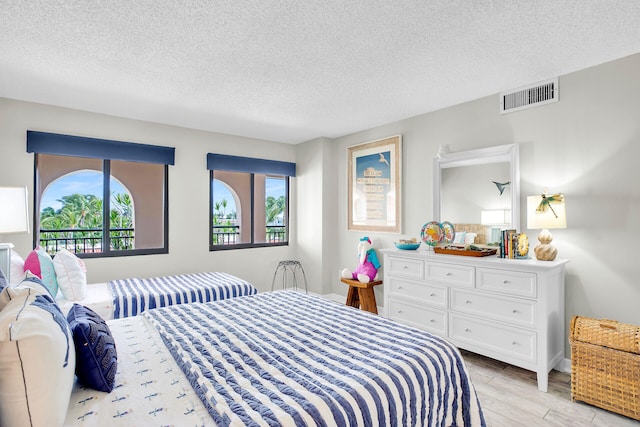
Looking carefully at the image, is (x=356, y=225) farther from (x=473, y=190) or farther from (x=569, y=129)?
(x=569, y=129)

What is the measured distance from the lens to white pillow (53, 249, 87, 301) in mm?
2787

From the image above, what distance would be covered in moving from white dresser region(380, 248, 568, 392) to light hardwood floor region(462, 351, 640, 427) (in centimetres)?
13

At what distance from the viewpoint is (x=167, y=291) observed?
324 centimetres

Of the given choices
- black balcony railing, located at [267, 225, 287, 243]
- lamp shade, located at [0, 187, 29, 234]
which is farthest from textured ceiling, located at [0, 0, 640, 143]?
black balcony railing, located at [267, 225, 287, 243]

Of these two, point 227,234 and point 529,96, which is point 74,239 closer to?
point 227,234

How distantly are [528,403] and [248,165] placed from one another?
4.14 m

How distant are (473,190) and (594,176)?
99 centimetres

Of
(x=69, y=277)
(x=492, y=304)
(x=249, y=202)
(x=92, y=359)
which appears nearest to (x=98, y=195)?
(x=249, y=202)

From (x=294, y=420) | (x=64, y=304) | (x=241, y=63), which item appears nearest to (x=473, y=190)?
(x=241, y=63)

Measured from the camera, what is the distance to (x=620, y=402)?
6.87ft

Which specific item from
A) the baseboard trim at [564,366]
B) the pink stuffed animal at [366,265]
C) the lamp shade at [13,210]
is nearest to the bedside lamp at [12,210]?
the lamp shade at [13,210]

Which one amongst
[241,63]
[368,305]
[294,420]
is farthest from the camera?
[368,305]

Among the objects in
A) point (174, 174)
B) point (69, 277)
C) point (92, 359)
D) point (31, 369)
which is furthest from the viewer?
point (174, 174)

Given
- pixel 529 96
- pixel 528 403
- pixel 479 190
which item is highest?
pixel 529 96
